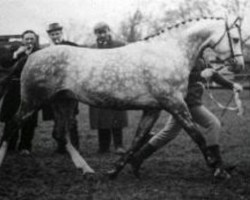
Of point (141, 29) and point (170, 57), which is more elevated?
point (170, 57)

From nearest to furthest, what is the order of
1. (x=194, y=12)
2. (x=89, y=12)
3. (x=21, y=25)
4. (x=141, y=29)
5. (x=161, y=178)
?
1. (x=161, y=178)
2. (x=21, y=25)
3. (x=89, y=12)
4. (x=194, y=12)
5. (x=141, y=29)

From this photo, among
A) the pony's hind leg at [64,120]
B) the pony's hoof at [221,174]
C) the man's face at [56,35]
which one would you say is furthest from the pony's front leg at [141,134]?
the man's face at [56,35]

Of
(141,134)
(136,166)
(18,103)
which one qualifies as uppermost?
(18,103)

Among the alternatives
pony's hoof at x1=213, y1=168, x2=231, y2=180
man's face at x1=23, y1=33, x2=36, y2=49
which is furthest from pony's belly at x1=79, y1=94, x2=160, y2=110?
man's face at x1=23, y1=33, x2=36, y2=49

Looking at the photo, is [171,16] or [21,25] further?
[171,16]

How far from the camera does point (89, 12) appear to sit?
34.9ft

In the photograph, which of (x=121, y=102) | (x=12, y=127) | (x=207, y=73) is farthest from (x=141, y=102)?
(x=12, y=127)

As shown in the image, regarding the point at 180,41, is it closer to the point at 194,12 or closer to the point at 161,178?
the point at 161,178

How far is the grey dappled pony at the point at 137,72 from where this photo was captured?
5.59 meters

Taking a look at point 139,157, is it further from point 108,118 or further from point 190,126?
point 108,118

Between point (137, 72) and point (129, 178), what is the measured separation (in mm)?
1432

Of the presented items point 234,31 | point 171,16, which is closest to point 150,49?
point 234,31

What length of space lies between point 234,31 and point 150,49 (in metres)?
1.10

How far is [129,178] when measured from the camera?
6.07 meters
